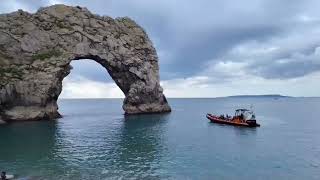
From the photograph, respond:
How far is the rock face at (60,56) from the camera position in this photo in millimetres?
97375

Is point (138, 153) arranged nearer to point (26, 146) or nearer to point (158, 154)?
point (158, 154)

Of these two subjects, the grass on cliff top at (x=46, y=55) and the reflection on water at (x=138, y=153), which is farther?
the grass on cliff top at (x=46, y=55)

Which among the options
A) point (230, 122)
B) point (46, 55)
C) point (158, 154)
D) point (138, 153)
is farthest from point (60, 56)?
point (158, 154)

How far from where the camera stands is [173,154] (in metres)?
53.8

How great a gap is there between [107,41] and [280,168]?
266 ft

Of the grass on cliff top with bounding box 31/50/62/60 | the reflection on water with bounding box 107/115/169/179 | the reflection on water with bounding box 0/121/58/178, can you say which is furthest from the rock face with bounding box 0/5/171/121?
the reflection on water with bounding box 107/115/169/179

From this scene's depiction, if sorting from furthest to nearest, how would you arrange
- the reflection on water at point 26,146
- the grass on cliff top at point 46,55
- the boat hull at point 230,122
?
the grass on cliff top at point 46,55 < the boat hull at point 230,122 < the reflection on water at point 26,146

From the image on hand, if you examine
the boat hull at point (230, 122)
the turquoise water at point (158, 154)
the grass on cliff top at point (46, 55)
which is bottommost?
the turquoise water at point (158, 154)

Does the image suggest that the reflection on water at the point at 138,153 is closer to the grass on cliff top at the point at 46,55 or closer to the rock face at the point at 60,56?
the rock face at the point at 60,56

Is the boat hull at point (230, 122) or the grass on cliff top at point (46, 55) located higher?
the grass on cliff top at point (46, 55)

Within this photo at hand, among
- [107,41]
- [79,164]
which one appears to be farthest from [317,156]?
[107,41]

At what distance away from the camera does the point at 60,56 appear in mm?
106812

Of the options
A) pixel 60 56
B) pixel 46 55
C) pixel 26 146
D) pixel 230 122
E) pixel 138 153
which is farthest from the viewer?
pixel 60 56

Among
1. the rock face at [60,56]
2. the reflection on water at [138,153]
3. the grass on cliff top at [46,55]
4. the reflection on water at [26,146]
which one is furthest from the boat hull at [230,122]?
the grass on cliff top at [46,55]
